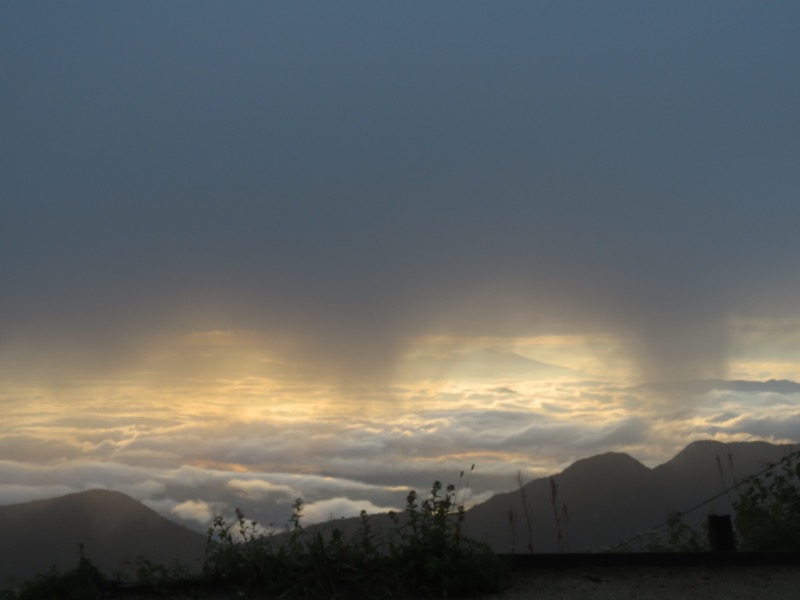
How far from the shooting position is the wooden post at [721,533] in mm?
10430

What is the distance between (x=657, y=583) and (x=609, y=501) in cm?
3306

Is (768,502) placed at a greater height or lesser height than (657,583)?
greater

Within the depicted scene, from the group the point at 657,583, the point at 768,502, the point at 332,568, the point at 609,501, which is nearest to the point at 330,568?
the point at 332,568

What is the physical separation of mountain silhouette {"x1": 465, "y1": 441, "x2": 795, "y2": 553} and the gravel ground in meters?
0.60

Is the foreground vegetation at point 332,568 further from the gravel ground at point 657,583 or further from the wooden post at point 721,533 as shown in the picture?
the wooden post at point 721,533

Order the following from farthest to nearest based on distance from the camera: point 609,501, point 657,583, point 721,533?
point 609,501
point 721,533
point 657,583

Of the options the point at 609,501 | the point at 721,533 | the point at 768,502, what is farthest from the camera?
the point at 609,501

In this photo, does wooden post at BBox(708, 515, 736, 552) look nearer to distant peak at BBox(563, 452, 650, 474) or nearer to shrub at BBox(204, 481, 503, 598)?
shrub at BBox(204, 481, 503, 598)

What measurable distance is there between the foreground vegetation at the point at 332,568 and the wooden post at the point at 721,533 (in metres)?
2.70

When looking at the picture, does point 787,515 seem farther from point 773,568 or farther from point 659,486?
point 659,486

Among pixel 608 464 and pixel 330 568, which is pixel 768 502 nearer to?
pixel 330 568

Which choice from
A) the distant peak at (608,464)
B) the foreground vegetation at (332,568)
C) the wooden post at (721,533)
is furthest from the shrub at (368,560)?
the distant peak at (608,464)

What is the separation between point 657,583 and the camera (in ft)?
30.7

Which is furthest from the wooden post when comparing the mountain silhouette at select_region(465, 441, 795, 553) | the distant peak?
the distant peak
